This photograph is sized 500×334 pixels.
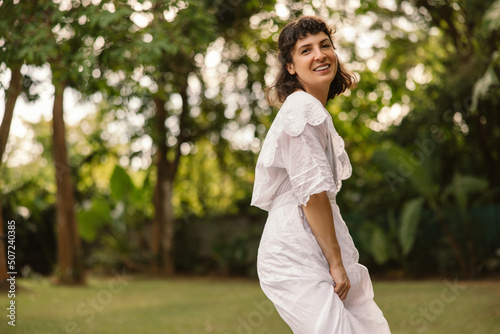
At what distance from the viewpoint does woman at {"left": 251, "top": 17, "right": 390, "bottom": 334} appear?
6.64 ft

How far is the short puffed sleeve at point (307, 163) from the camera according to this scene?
6.66 feet

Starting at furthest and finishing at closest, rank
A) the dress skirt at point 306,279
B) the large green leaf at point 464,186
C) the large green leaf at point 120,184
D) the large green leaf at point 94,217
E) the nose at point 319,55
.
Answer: the large green leaf at point 94,217 → the large green leaf at point 120,184 → the large green leaf at point 464,186 → the nose at point 319,55 → the dress skirt at point 306,279

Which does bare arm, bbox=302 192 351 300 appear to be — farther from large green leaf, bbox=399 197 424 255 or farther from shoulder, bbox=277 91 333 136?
large green leaf, bbox=399 197 424 255

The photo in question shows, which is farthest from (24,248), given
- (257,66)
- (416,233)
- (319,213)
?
(319,213)

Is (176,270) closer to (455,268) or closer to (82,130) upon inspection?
(455,268)

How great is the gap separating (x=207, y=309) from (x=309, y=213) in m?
6.87

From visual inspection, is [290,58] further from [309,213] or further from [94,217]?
[94,217]

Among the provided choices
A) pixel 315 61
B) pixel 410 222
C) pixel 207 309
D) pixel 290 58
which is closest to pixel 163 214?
pixel 410 222

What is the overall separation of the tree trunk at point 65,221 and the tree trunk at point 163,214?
2.97 metres

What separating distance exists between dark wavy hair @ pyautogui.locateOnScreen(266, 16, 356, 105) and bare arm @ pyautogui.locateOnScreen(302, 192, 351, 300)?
505 millimetres

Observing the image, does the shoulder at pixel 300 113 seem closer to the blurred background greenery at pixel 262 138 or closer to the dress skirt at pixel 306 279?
the dress skirt at pixel 306 279

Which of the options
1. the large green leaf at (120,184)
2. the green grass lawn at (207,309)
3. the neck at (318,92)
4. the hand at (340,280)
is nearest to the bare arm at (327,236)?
the hand at (340,280)

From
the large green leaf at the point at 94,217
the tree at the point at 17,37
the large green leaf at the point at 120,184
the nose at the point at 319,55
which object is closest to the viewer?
the nose at the point at 319,55

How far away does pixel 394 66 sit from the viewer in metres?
14.7
